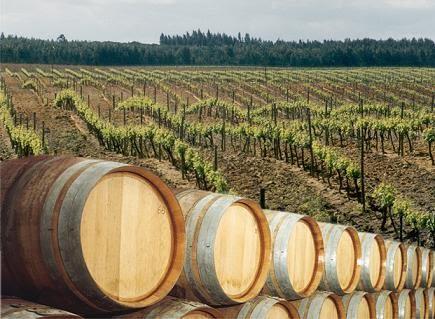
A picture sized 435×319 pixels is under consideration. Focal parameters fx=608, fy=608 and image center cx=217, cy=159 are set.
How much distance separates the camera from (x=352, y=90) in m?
71.6

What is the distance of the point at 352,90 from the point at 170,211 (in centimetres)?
6987

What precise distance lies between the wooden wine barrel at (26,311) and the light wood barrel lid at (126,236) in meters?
0.42

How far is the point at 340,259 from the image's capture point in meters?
7.05

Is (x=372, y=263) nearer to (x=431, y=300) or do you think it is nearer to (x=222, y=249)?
(x=431, y=300)

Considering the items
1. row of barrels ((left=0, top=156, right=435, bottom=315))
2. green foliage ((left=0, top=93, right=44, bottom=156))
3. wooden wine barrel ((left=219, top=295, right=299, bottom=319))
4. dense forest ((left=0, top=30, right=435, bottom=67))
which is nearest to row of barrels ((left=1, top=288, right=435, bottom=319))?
wooden wine barrel ((left=219, top=295, right=299, bottom=319))

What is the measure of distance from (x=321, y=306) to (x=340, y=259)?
97cm

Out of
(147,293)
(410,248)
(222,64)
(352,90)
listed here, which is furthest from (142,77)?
(147,293)

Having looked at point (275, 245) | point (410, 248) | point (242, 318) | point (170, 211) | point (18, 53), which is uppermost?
point (18, 53)

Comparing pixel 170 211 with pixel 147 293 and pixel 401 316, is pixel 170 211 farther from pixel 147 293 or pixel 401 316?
pixel 401 316

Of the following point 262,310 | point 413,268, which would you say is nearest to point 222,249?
point 262,310

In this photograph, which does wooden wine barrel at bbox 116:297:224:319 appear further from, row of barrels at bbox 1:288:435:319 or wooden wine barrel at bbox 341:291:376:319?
wooden wine barrel at bbox 341:291:376:319

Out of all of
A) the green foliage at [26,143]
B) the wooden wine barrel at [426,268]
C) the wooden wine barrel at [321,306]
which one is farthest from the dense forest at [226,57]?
the wooden wine barrel at [321,306]

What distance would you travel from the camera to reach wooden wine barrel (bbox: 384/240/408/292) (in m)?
8.69

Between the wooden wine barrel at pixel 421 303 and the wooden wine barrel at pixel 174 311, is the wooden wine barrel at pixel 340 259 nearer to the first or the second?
the wooden wine barrel at pixel 174 311
